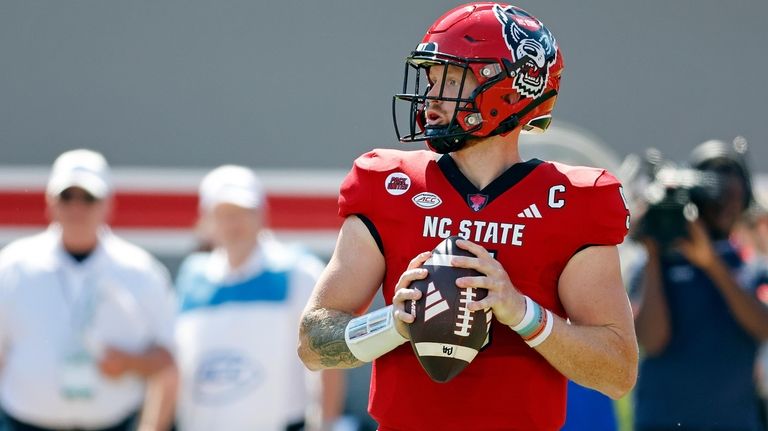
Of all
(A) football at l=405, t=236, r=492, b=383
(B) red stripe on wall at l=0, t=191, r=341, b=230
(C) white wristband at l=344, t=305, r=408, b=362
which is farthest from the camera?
(B) red stripe on wall at l=0, t=191, r=341, b=230

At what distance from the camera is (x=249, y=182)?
571 centimetres

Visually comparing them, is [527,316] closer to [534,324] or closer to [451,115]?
[534,324]

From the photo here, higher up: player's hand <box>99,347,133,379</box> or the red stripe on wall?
the red stripe on wall

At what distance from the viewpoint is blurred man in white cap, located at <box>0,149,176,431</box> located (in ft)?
17.0

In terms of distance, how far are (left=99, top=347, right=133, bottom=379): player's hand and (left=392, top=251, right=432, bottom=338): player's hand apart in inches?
119

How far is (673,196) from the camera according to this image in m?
5.06

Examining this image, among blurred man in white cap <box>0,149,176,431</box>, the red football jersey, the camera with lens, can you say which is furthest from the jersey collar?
blurred man in white cap <box>0,149,176,431</box>

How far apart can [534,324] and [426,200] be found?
36 cm

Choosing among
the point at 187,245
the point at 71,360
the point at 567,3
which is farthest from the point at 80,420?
the point at 567,3

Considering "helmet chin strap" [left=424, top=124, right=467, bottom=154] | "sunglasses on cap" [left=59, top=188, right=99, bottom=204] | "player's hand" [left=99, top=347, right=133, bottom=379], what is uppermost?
"helmet chin strap" [left=424, top=124, right=467, bottom=154]

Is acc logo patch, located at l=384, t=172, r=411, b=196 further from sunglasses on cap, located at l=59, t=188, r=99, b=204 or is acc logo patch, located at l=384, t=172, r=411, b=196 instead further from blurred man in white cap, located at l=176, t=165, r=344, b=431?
sunglasses on cap, located at l=59, t=188, r=99, b=204

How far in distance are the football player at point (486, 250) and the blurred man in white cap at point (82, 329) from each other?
273cm

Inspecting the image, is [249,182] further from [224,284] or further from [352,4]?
[352,4]

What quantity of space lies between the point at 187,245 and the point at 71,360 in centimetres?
167
